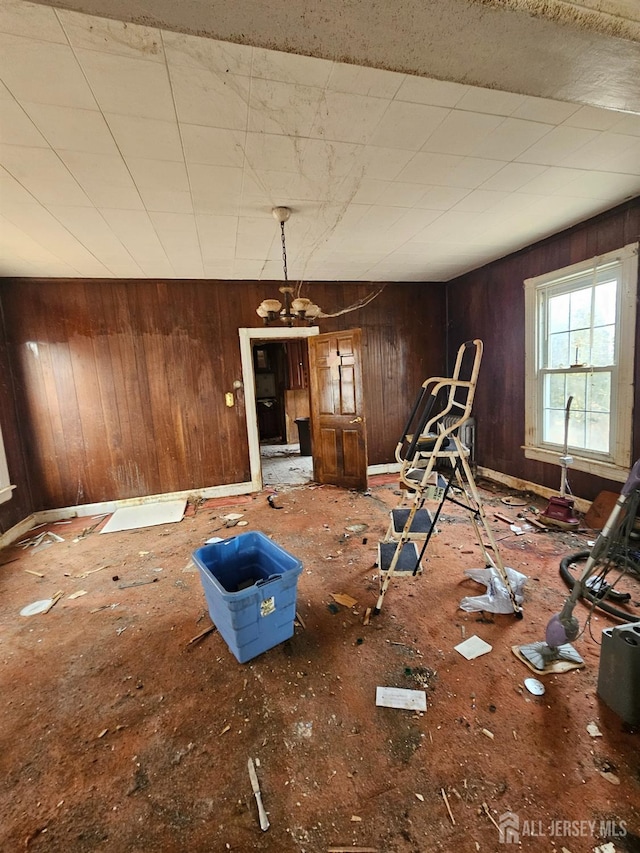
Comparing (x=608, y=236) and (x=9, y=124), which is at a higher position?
(x=9, y=124)

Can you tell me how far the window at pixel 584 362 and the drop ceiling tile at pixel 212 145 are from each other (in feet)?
10.2

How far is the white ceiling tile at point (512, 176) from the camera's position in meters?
2.25

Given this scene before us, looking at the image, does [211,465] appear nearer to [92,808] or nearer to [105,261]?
[105,261]

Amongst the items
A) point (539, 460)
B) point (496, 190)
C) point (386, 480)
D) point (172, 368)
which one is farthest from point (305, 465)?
point (496, 190)

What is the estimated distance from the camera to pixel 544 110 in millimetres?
1733

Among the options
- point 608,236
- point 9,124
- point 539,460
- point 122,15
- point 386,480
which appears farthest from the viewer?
point 386,480

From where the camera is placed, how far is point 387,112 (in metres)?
1.70

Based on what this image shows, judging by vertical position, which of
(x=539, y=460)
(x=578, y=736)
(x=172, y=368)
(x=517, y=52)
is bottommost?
(x=578, y=736)

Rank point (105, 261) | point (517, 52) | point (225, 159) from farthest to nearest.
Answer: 1. point (105, 261)
2. point (225, 159)
3. point (517, 52)

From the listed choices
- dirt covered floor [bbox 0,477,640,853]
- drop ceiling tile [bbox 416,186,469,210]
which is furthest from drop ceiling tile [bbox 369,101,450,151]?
dirt covered floor [bbox 0,477,640,853]

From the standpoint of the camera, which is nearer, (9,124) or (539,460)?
(9,124)

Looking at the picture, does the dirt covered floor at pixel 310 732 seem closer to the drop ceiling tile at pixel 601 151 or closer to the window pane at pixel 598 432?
the window pane at pixel 598 432

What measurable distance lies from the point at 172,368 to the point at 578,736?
4627 mm

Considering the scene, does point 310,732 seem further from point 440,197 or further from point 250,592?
point 440,197
